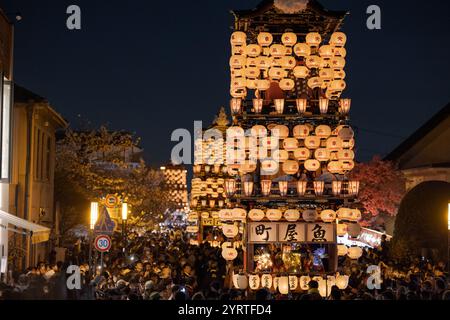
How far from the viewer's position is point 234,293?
49.2 feet

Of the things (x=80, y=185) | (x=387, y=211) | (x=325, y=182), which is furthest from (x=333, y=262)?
(x=387, y=211)

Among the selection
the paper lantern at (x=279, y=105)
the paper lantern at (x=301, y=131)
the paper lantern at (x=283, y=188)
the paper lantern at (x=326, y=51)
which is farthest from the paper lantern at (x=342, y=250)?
the paper lantern at (x=326, y=51)

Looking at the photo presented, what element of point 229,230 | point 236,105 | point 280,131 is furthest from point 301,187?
point 236,105

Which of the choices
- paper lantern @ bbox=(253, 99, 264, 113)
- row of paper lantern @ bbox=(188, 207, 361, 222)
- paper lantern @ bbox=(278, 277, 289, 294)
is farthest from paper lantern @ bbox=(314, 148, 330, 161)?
Answer: paper lantern @ bbox=(278, 277, 289, 294)

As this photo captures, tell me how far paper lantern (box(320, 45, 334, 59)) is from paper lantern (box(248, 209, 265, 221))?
20.0 ft

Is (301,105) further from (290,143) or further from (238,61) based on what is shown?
(238,61)

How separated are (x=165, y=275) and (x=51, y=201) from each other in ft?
45.9

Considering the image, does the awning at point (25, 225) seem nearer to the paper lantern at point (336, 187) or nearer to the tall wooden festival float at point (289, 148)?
the tall wooden festival float at point (289, 148)

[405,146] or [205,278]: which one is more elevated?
[405,146]

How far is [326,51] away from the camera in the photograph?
79.0 feet

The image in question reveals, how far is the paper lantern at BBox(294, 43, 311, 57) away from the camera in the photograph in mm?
24031

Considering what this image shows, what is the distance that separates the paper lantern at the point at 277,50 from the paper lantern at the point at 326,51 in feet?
4.68

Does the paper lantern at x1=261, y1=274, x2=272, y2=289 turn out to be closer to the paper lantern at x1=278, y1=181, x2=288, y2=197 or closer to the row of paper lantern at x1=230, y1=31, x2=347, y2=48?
the paper lantern at x1=278, y1=181, x2=288, y2=197
